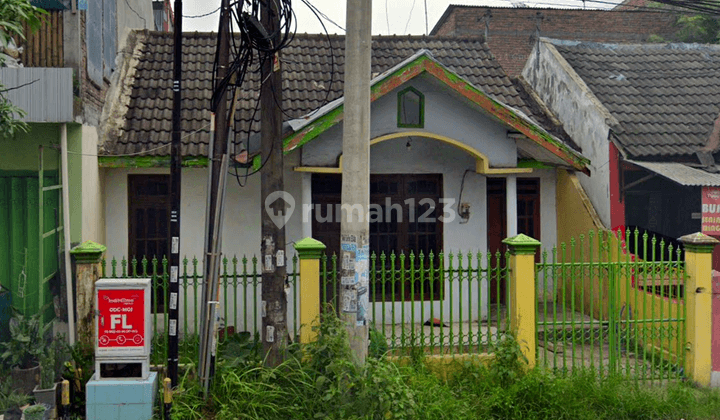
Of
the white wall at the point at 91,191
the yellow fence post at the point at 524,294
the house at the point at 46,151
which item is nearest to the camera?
the yellow fence post at the point at 524,294

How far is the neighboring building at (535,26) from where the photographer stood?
2669cm

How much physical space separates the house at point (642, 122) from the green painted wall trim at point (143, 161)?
676cm

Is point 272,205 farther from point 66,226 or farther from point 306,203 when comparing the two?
point 306,203

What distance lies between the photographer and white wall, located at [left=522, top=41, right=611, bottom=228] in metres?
11.9

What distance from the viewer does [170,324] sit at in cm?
673

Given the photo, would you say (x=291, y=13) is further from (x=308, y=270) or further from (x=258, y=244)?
(x=258, y=244)

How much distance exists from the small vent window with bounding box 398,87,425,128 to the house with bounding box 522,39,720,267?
3756 millimetres

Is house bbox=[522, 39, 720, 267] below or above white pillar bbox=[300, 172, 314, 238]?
above

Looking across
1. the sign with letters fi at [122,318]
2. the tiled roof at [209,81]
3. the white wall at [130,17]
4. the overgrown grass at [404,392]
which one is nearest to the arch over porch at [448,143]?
the tiled roof at [209,81]

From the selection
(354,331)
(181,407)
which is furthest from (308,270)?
(181,407)

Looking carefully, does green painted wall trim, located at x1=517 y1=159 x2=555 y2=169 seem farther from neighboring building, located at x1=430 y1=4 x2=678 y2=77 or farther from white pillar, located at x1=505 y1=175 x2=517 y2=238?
neighboring building, located at x1=430 y1=4 x2=678 y2=77

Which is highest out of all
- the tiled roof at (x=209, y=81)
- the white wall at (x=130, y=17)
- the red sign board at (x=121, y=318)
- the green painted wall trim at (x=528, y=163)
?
the white wall at (x=130, y=17)

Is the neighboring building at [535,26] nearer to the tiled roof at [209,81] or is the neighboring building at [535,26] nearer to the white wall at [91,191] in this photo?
the tiled roof at [209,81]

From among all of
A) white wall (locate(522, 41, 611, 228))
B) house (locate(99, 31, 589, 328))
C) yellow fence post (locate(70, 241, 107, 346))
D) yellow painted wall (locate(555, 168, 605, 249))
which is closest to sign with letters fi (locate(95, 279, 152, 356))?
yellow fence post (locate(70, 241, 107, 346))
